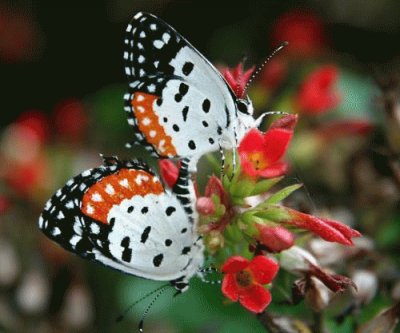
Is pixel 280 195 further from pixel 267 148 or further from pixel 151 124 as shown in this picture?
pixel 151 124

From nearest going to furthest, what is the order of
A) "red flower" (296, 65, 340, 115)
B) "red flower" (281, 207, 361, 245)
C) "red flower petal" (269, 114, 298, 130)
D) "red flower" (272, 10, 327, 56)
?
"red flower" (281, 207, 361, 245)
"red flower petal" (269, 114, 298, 130)
"red flower" (296, 65, 340, 115)
"red flower" (272, 10, 327, 56)

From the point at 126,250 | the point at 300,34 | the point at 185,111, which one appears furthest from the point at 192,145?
the point at 300,34

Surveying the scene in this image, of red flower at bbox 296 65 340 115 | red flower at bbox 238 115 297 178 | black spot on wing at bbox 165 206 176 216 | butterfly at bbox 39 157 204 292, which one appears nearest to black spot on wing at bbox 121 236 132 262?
butterfly at bbox 39 157 204 292

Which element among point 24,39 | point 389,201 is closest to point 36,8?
point 24,39

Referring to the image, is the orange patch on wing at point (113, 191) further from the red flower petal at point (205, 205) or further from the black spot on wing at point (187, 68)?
the black spot on wing at point (187, 68)

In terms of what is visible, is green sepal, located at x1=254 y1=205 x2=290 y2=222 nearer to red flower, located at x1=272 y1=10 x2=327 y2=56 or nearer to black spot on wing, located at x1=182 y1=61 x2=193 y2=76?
black spot on wing, located at x1=182 y1=61 x2=193 y2=76

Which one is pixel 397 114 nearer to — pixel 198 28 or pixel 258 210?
pixel 258 210
